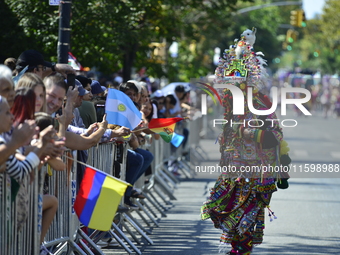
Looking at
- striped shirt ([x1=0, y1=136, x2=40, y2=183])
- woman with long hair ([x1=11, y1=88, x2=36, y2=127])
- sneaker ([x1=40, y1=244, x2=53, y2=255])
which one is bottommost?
sneaker ([x1=40, y1=244, x2=53, y2=255])

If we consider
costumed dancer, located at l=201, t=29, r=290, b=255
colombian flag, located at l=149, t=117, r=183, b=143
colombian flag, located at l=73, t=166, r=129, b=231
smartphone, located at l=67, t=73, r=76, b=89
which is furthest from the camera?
colombian flag, located at l=149, t=117, r=183, b=143

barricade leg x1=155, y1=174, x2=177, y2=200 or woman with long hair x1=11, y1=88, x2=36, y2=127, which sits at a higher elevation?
woman with long hair x1=11, y1=88, x2=36, y2=127

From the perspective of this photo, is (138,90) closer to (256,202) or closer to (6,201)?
(256,202)

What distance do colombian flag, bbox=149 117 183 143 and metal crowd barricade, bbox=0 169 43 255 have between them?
3659mm

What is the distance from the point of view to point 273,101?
7312 mm

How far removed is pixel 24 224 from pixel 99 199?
56 centimetres

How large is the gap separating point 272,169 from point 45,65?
2.69m

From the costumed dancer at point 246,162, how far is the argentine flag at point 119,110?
3.47 ft

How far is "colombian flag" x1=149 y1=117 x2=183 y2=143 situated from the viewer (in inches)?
355

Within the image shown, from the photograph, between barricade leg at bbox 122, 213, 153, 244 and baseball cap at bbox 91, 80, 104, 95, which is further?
baseball cap at bbox 91, 80, 104, 95

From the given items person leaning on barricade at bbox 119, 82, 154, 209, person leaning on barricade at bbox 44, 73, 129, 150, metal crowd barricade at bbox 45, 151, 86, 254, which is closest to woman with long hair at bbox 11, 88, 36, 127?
metal crowd barricade at bbox 45, 151, 86, 254

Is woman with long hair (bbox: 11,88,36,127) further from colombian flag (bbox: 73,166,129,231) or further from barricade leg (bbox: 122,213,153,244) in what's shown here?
barricade leg (bbox: 122,213,153,244)

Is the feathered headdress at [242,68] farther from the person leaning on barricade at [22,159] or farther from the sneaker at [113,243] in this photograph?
the person leaning on barricade at [22,159]

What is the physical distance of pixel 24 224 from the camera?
5.21 metres
